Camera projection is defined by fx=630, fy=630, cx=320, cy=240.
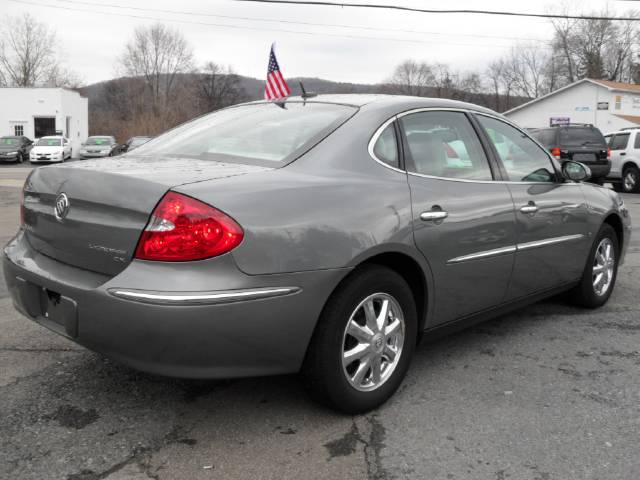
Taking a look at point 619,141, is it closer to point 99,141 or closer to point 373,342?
point 373,342

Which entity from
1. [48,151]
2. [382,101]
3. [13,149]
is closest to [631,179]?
[382,101]

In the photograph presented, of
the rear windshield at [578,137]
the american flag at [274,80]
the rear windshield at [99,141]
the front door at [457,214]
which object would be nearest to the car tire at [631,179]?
the rear windshield at [578,137]

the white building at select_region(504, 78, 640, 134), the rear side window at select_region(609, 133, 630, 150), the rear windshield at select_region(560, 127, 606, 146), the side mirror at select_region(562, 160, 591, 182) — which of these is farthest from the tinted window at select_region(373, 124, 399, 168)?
the white building at select_region(504, 78, 640, 134)

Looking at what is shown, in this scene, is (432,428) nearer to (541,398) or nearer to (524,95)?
(541,398)

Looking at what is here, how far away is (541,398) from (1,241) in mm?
A: 6676

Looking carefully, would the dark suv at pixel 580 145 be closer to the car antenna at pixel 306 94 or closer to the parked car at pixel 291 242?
the parked car at pixel 291 242

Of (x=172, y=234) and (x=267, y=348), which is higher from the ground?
(x=172, y=234)

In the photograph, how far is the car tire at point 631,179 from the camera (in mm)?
16609

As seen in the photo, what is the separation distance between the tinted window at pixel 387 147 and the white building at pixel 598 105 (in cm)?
3754

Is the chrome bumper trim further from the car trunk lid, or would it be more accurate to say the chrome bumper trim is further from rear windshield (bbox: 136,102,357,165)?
rear windshield (bbox: 136,102,357,165)

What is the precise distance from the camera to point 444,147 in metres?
3.46

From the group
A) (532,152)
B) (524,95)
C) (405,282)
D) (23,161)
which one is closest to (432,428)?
(405,282)

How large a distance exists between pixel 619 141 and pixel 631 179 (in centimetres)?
119

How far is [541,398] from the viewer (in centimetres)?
313
